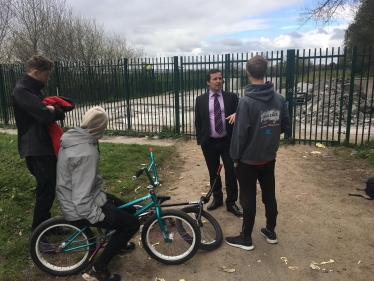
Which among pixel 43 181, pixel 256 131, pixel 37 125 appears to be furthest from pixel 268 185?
pixel 37 125

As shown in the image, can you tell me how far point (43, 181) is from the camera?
3236 millimetres

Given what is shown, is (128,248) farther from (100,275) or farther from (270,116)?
(270,116)

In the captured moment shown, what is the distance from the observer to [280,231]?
3.79 meters

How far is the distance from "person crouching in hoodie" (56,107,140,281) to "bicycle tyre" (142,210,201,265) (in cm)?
27

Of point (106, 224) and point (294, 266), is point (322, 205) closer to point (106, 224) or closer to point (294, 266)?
A: point (294, 266)

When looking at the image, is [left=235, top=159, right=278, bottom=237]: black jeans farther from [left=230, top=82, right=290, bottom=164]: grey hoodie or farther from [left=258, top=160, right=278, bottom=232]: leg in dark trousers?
[left=230, top=82, right=290, bottom=164]: grey hoodie

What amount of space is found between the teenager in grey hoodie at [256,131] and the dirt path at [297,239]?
502 millimetres

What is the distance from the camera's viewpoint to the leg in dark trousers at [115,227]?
109 inches

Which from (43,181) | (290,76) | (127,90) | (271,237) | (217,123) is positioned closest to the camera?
Result: (43,181)

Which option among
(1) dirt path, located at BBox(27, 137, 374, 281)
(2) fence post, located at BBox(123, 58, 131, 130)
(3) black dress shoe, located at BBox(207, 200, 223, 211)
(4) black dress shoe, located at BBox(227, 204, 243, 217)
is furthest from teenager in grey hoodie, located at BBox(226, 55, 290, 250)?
(2) fence post, located at BBox(123, 58, 131, 130)

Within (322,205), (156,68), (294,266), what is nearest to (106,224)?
(294,266)

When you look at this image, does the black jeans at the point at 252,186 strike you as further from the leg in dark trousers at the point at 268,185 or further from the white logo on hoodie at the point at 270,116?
the white logo on hoodie at the point at 270,116

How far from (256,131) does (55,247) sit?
224 cm

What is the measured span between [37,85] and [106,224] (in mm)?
1561
